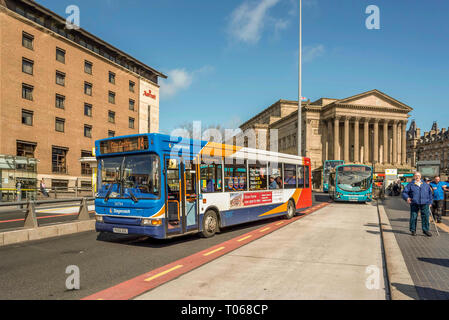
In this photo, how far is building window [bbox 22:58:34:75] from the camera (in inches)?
1326

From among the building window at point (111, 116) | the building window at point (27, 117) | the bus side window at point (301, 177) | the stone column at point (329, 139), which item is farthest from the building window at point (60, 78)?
the stone column at point (329, 139)

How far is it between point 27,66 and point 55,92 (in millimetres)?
3906

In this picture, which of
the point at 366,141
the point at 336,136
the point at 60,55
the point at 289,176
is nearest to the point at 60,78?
the point at 60,55

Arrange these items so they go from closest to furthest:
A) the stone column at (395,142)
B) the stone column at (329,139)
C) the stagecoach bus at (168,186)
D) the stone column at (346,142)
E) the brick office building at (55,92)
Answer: the stagecoach bus at (168,186), the brick office building at (55,92), the stone column at (346,142), the stone column at (329,139), the stone column at (395,142)

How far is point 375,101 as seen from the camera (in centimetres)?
7656

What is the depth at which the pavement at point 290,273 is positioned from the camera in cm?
501

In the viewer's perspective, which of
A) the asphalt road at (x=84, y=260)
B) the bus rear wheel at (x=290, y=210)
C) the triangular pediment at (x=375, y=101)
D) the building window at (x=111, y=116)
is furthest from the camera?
the triangular pediment at (x=375, y=101)

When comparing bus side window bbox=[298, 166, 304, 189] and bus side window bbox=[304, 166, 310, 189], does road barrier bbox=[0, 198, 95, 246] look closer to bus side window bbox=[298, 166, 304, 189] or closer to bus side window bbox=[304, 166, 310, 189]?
bus side window bbox=[298, 166, 304, 189]

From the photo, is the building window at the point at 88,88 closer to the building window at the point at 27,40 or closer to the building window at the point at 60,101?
the building window at the point at 60,101

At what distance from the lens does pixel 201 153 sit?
9898mm

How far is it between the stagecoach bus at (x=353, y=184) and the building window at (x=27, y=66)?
3062 cm

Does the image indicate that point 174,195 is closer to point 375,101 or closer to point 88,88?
point 88,88

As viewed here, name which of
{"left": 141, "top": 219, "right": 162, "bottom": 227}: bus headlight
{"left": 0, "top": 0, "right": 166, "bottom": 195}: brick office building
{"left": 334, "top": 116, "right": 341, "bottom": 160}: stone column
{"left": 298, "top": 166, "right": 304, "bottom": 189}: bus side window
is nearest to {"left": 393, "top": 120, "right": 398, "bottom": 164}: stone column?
{"left": 334, "top": 116, "right": 341, "bottom": 160}: stone column
